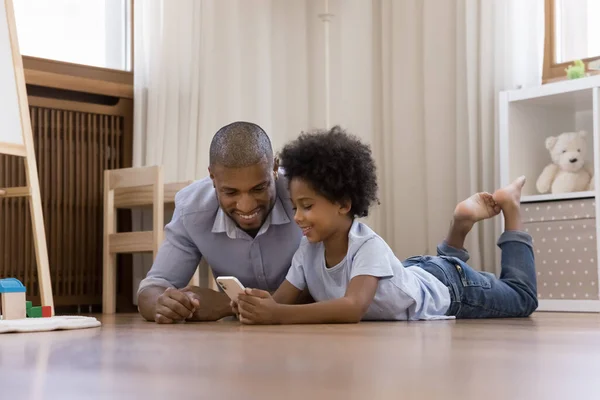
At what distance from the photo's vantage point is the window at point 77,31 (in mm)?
3279

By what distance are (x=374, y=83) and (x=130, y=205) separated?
1135 mm

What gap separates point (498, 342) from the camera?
117 cm

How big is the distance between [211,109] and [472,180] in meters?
1.04

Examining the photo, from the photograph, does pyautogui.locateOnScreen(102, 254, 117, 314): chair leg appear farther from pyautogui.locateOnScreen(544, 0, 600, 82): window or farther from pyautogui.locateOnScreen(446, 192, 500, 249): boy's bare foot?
pyautogui.locateOnScreen(544, 0, 600, 82): window

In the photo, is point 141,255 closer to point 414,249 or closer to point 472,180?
point 414,249

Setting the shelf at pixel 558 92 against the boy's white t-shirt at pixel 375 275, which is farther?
the shelf at pixel 558 92

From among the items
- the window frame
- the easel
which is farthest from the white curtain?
the easel

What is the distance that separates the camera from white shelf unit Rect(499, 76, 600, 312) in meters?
2.70

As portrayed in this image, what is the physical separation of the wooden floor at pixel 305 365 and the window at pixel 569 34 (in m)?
1.89

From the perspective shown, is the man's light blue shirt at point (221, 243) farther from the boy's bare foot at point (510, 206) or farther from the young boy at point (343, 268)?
the boy's bare foot at point (510, 206)

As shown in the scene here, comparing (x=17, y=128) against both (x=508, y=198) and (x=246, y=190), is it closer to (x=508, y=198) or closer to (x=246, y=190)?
(x=246, y=190)

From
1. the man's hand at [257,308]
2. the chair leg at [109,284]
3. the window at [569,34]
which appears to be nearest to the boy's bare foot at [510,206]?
the man's hand at [257,308]

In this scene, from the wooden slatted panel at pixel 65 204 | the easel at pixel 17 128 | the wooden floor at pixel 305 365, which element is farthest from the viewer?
the wooden slatted panel at pixel 65 204

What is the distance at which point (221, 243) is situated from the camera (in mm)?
2033
